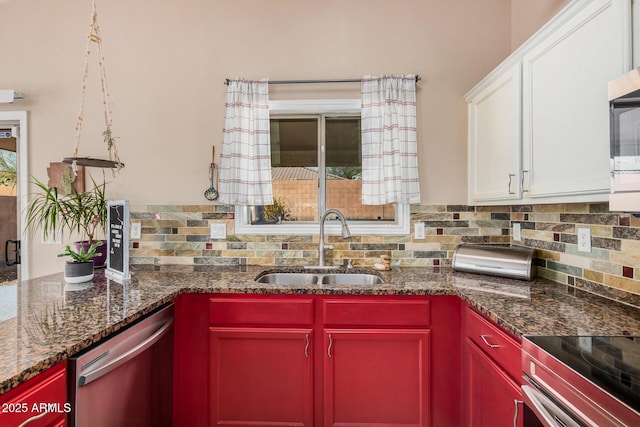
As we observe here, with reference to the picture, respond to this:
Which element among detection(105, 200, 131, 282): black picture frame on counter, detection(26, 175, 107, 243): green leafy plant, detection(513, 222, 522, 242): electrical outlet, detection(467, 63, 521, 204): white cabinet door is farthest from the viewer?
detection(513, 222, 522, 242): electrical outlet

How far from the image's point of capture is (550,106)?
146 cm

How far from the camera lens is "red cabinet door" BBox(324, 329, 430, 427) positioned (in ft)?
→ 5.67

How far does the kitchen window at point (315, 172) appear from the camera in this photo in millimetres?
2453

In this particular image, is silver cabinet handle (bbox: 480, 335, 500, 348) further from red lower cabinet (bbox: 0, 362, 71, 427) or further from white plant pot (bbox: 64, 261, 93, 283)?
white plant pot (bbox: 64, 261, 93, 283)

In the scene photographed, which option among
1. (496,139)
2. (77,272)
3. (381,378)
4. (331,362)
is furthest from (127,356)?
(496,139)

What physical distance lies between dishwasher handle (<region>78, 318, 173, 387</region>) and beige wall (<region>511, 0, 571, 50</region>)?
8.96 ft

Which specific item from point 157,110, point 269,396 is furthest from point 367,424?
point 157,110

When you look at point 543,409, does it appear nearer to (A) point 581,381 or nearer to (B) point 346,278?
(A) point 581,381

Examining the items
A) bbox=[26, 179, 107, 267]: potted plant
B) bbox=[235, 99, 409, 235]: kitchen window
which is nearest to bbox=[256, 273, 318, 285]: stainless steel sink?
bbox=[235, 99, 409, 235]: kitchen window

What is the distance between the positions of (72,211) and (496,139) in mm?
2682

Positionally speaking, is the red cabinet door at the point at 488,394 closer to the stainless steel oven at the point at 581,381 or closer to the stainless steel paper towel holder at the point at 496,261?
the stainless steel oven at the point at 581,381

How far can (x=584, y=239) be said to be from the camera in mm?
1646

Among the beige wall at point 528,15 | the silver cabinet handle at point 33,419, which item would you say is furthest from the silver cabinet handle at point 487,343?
the beige wall at point 528,15

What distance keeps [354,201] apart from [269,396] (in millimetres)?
1384
